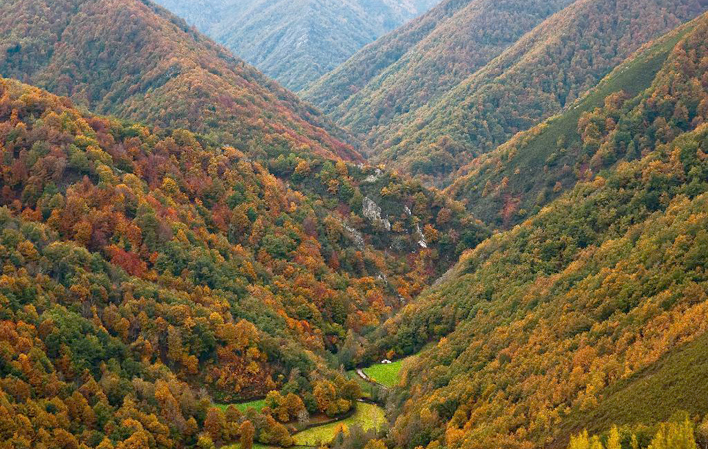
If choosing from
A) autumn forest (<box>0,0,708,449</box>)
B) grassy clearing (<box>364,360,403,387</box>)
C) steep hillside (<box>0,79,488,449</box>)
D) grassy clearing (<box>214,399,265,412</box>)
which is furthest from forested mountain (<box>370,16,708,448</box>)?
grassy clearing (<box>214,399,265,412</box>)

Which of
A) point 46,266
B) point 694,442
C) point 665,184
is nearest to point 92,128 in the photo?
point 46,266

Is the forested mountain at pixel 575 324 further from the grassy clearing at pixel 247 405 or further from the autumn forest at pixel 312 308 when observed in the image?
the grassy clearing at pixel 247 405

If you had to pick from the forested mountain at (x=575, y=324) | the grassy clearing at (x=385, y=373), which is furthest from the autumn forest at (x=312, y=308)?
the grassy clearing at (x=385, y=373)

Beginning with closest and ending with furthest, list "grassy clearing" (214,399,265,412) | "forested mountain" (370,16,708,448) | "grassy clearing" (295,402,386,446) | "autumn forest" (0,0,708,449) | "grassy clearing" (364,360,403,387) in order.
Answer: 1. "forested mountain" (370,16,708,448)
2. "autumn forest" (0,0,708,449)
3. "grassy clearing" (295,402,386,446)
4. "grassy clearing" (214,399,265,412)
5. "grassy clearing" (364,360,403,387)

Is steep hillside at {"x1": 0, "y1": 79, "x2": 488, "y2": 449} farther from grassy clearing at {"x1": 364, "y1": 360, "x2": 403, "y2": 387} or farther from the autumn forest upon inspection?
grassy clearing at {"x1": 364, "y1": 360, "x2": 403, "y2": 387}

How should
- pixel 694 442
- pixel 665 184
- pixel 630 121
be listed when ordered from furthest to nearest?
pixel 630 121 < pixel 665 184 < pixel 694 442

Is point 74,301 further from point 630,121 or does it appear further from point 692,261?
point 630,121

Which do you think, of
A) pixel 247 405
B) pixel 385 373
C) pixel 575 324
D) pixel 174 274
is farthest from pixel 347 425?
pixel 174 274
